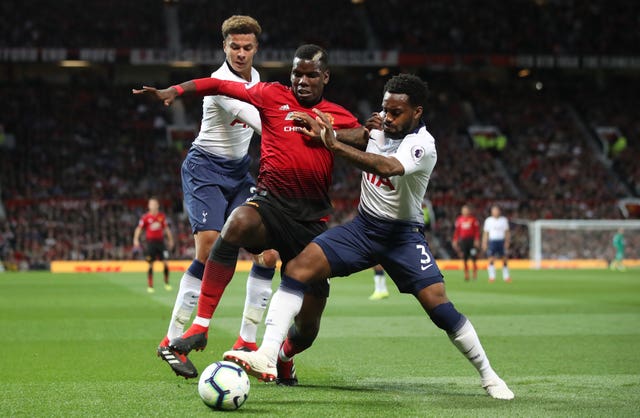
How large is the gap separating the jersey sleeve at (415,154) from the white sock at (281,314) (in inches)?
45.7

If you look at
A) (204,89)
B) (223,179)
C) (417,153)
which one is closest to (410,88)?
(417,153)

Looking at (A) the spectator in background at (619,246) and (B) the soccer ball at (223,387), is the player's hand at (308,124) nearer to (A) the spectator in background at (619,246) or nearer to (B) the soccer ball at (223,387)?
(B) the soccer ball at (223,387)

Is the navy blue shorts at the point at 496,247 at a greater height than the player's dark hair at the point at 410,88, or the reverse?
the player's dark hair at the point at 410,88

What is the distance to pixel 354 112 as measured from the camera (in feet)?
146

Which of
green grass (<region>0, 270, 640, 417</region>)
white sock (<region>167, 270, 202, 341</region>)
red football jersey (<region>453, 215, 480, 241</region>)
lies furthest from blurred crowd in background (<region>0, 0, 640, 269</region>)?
white sock (<region>167, 270, 202, 341</region>)

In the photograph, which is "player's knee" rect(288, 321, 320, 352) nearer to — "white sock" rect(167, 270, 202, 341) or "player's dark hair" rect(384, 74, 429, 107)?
"white sock" rect(167, 270, 202, 341)

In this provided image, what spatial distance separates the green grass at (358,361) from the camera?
21.2 feet

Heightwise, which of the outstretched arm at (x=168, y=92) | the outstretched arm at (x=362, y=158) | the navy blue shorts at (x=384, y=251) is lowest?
the navy blue shorts at (x=384, y=251)

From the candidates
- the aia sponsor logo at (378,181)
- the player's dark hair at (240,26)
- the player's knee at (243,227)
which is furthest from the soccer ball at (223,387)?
the player's dark hair at (240,26)

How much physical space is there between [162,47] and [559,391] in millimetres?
36918

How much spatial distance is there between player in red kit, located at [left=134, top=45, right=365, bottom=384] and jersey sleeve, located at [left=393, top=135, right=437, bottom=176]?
55 centimetres

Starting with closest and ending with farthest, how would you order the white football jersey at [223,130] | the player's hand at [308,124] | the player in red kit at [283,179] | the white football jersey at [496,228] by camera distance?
the player's hand at [308,124] < the player in red kit at [283,179] < the white football jersey at [223,130] < the white football jersey at [496,228]

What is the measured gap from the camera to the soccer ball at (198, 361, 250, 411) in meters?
6.12

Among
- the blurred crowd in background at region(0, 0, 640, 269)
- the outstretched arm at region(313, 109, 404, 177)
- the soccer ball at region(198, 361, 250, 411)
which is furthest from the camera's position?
Answer: the blurred crowd in background at region(0, 0, 640, 269)
